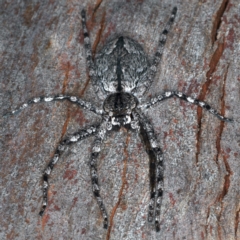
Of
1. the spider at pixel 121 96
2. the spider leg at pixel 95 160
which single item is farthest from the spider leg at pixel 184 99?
the spider leg at pixel 95 160

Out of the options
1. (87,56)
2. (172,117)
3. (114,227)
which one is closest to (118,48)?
(87,56)

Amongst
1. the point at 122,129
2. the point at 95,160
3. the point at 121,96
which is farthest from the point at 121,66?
the point at 95,160

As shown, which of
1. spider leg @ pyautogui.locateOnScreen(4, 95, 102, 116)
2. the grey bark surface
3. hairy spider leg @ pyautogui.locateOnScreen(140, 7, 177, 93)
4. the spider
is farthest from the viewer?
hairy spider leg @ pyautogui.locateOnScreen(140, 7, 177, 93)

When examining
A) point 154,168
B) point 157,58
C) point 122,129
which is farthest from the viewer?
point 157,58

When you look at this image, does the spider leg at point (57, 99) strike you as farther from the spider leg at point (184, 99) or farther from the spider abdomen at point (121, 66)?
the spider leg at point (184, 99)

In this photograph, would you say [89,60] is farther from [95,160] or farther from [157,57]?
[95,160]

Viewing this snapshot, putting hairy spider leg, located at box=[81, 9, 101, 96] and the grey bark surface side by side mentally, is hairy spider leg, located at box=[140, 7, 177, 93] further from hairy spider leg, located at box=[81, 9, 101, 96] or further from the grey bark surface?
hairy spider leg, located at box=[81, 9, 101, 96]

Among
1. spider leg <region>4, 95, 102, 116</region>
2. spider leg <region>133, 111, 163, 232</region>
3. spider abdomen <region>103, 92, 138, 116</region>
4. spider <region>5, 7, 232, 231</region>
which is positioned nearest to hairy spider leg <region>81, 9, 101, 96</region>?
spider <region>5, 7, 232, 231</region>
